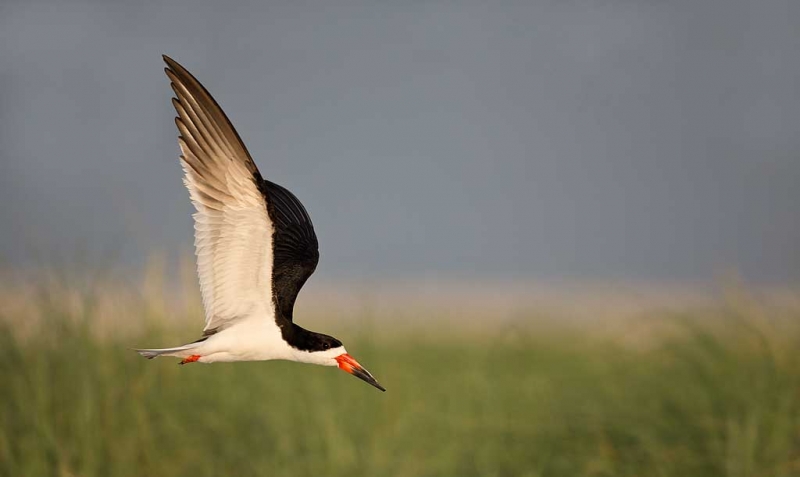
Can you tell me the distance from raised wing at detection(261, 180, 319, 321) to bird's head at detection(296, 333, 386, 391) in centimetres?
12

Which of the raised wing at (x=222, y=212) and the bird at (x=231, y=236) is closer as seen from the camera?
the bird at (x=231, y=236)

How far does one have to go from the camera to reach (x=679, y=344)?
23.7 feet

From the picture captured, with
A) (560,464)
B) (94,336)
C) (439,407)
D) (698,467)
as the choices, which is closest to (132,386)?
(94,336)

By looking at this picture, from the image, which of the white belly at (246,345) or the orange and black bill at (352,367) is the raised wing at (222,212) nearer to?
the white belly at (246,345)

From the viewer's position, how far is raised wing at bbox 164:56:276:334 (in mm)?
2234

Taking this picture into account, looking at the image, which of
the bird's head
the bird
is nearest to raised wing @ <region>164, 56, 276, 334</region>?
the bird

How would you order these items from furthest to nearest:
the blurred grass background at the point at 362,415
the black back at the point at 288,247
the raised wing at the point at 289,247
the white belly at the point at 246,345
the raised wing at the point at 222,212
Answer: the blurred grass background at the point at 362,415 < the raised wing at the point at 289,247 < the black back at the point at 288,247 < the raised wing at the point at 222,212 < the white belly at the point at 246,345

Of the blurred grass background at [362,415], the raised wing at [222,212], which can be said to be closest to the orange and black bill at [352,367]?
the raised wing at [222,212]

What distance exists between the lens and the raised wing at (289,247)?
246 centimetres

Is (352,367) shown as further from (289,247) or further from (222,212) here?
(289,247)

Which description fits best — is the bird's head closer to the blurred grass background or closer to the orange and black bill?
the orange and black bill

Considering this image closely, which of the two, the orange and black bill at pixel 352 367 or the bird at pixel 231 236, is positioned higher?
the bird at pixel 231 236

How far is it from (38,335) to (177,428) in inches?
49.7

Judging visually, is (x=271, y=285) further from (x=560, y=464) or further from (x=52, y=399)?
(x=560, y=464)
